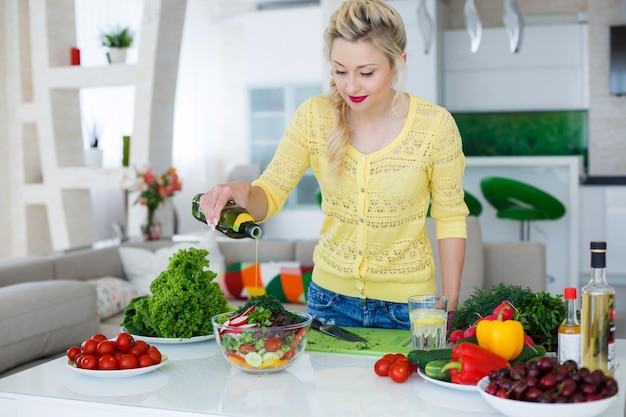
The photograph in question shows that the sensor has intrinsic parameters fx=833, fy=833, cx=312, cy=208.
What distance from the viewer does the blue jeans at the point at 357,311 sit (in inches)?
82.3

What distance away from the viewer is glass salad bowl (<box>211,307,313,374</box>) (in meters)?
1.61

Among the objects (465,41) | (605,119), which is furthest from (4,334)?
(605,119)

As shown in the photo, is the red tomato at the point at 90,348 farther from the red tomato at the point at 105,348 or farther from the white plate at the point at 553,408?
the white plate at the point at 553,408

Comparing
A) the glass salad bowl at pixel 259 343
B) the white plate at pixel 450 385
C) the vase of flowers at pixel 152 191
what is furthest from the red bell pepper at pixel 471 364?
the vase of flowers at pixel 152 191

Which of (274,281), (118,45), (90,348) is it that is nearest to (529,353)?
(90,348)

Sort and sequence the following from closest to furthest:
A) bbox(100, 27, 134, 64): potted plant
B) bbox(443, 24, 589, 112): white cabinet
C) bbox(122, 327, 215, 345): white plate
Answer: bbox(122, 327, 215, 345): white plate, bbox(100, 27, 134, 64): potted plant, bbox(443, 24, 589, 112): white cabinet

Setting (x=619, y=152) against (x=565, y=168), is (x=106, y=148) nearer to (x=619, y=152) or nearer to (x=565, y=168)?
(x=565, y=168)

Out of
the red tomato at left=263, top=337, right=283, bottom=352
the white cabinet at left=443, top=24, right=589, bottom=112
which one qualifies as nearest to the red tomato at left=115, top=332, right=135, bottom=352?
the red tomato at left=263, top=337, right=283, bottom=352

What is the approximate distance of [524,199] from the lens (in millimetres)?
5594

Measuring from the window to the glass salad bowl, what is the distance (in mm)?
7217

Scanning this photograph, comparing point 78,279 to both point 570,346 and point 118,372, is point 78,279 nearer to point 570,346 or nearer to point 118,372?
point 118,372

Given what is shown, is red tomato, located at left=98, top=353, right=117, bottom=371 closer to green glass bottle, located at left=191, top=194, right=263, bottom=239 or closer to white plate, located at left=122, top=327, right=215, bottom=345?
white plate, located at left=122, top=327, right=215, bottom=345

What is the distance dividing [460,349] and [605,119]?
260 inches

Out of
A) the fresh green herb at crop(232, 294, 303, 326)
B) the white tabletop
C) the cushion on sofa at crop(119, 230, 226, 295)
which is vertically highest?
the fresh green herb at crop(232, 294, 303, 326)
